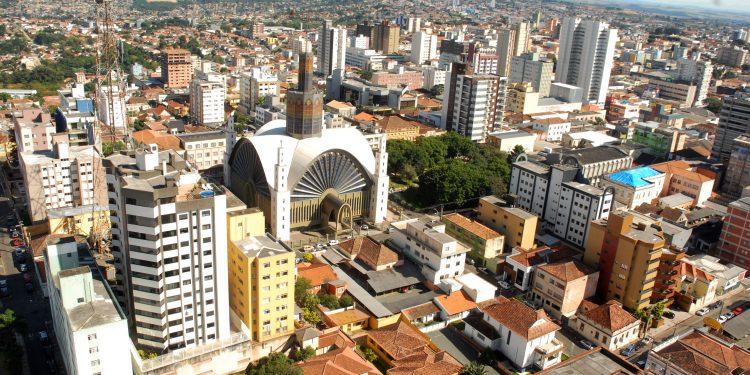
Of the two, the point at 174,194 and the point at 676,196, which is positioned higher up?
the point at 174,194

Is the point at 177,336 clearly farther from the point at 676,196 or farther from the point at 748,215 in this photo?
the point at 676,196

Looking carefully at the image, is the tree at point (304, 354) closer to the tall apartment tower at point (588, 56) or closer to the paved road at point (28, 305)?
the paved road at point (28, 305)

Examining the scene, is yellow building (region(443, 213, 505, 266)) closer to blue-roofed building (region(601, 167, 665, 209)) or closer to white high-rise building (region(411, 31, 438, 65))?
blue-roofed building (region(601, 167, 665, 209))

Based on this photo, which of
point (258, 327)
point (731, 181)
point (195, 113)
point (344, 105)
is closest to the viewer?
point (258, 327)

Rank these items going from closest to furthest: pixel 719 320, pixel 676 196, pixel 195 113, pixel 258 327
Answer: pixel 258 327, pixel 719 320, pixel 676 196, pixel 195 113

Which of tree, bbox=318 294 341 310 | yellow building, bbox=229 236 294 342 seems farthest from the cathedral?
yellow building, bbox=229 236 294 342

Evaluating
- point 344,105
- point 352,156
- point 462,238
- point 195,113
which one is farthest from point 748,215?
point 195,113
